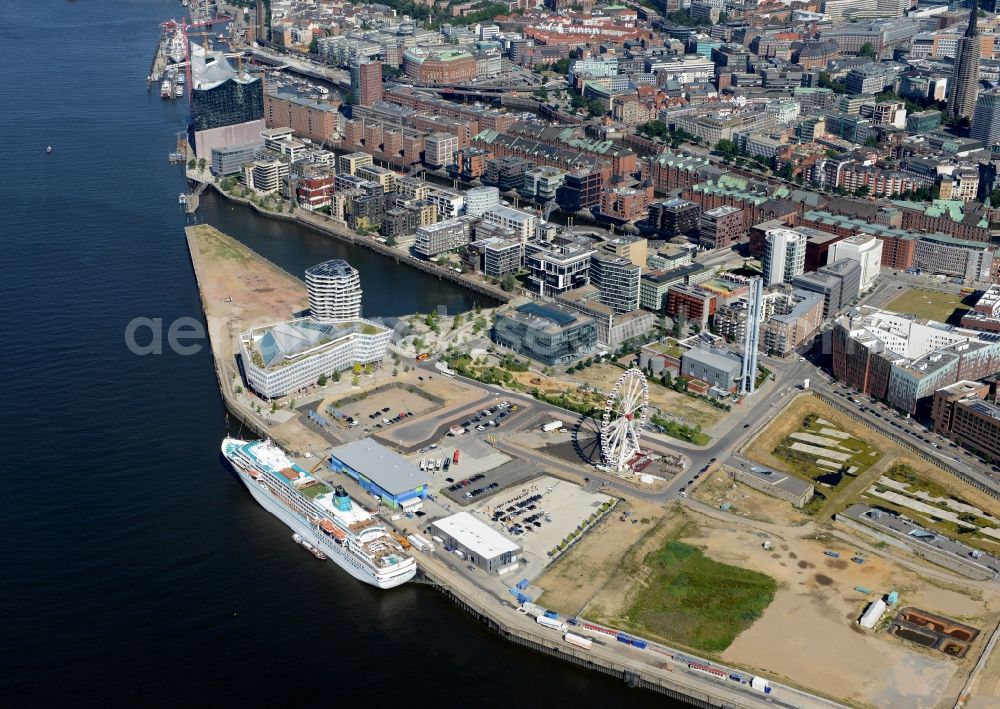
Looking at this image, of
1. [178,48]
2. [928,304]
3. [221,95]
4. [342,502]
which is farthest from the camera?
[178,48]

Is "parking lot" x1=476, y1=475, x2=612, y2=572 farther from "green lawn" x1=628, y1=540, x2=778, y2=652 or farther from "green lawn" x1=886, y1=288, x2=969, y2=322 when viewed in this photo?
"green lawn" x1=886, y1=288, x2=969, y2=322

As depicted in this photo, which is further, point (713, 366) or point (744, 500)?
point (713, 366)

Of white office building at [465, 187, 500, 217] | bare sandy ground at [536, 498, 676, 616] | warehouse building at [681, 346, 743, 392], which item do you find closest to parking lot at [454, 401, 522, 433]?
bare sandy ground at [536, 498, 676, 616]

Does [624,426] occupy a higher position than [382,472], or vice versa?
[624,426]

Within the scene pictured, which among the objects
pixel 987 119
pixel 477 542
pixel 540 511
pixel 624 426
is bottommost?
Result: pixel 540 511

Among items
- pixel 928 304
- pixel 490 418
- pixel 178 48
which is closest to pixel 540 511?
pixel 490 418

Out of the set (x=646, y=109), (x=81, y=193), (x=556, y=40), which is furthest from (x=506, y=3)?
(x=81, y=193)

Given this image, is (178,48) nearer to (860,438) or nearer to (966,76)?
(966,76)

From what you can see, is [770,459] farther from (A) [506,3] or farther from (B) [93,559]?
(A) [506,3]
